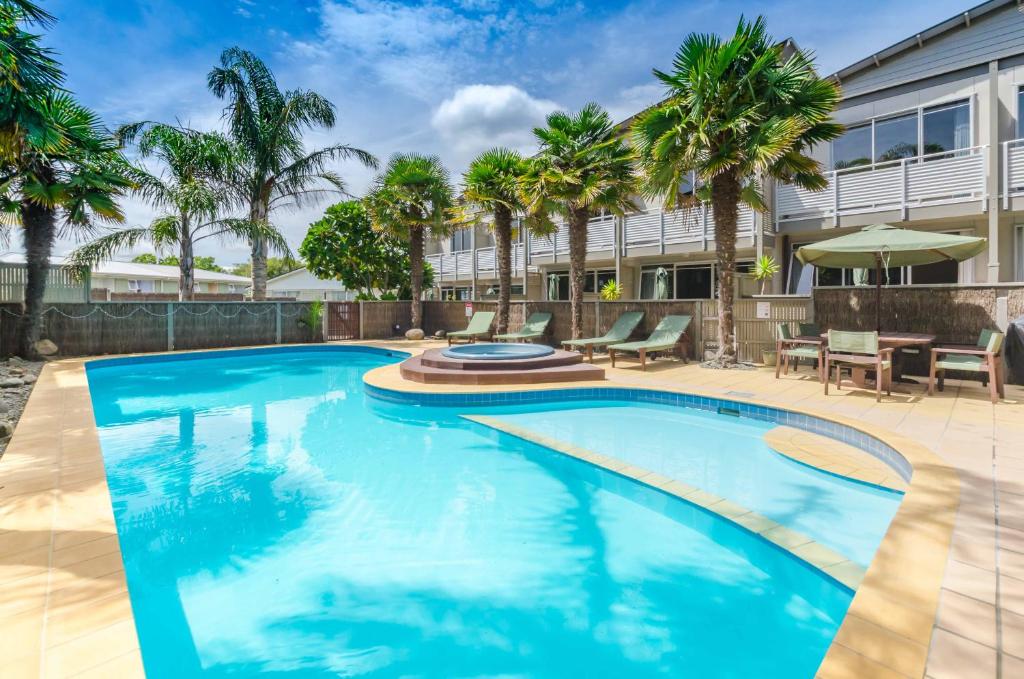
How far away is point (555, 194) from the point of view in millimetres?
12977

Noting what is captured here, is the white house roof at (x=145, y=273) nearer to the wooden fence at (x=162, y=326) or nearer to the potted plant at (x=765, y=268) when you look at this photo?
the wooden fence at (x=162, y=326)

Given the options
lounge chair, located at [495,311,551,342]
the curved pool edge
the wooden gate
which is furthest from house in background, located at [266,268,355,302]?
the curved pool edge

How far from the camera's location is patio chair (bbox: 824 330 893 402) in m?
7.50

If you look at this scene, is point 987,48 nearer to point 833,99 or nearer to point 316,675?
point 833,99

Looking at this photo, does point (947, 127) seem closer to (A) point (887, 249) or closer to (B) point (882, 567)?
(A) point (887, 249)

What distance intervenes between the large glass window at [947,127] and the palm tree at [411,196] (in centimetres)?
1324

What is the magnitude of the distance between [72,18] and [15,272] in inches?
268

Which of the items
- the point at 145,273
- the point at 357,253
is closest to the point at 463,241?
the point at 357,253

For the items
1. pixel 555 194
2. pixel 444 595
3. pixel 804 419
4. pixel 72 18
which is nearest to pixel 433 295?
pixel 555 194

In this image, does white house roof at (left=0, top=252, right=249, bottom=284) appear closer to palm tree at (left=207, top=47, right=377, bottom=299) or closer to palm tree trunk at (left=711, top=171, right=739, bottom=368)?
palm tree at (left=207, top=47, right=377, bottom=299)

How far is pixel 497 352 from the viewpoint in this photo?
10.9 m

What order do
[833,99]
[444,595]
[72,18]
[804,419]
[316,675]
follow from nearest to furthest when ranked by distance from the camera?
[316,675] < [444,595] < [804,419] < [833,99] < [72,18]

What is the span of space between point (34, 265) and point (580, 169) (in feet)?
43.4

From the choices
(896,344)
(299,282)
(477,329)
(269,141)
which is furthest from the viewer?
(299,282)
